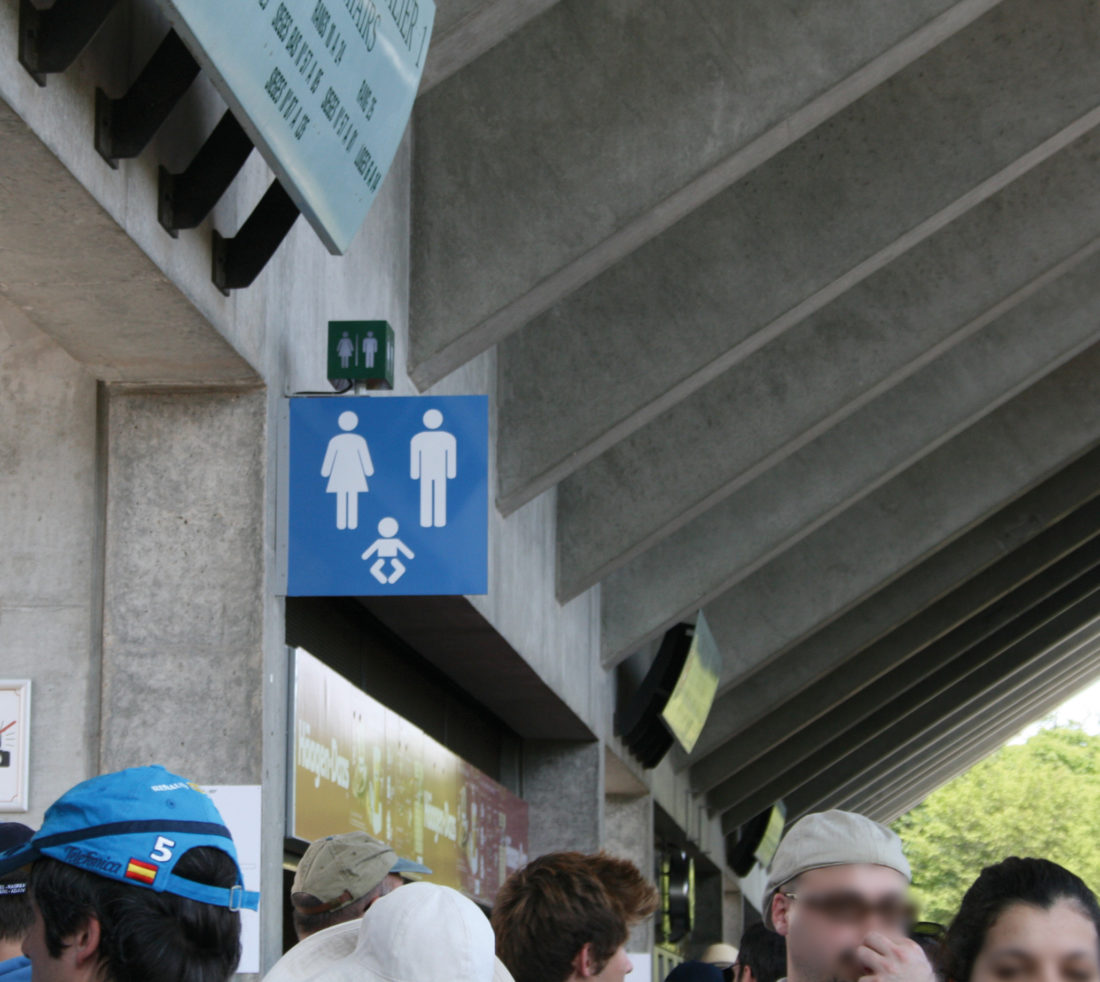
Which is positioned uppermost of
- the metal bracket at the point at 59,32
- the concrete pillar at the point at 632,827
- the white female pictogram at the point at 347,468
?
the metal bracket at the point at 59,32

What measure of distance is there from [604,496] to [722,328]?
227 centimetres

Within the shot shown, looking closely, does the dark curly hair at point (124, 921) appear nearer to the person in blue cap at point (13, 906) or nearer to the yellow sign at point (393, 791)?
the person in blue cap at point (13, 906)

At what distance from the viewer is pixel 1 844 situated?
3.12 metres

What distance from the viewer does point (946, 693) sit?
30484 millimetres

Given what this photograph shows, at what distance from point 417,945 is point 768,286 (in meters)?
7.56

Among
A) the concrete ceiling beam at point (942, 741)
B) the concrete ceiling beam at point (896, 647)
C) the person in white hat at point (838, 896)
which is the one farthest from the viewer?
the concrete ceiling beam at point (942, 741)

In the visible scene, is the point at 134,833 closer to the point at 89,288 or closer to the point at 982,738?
the point at 89,288

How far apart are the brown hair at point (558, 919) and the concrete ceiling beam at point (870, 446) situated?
977 cm

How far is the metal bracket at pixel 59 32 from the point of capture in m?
3.91

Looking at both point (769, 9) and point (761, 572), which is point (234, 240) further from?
point (761, 572)

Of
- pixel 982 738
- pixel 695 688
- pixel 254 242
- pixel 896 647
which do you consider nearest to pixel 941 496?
pixel 695 688

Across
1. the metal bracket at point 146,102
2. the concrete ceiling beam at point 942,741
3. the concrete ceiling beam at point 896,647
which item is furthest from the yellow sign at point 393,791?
the concrete ceiling beam at point 942,741

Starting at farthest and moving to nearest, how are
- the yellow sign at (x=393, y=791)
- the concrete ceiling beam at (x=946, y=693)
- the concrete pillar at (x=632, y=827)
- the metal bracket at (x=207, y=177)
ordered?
the concrete ceiling beam at (x=946, y=693) → the concrete pillar at (x=632, y=827) → the yellow sign at (x=393, y=791) → the metal bracket at (x=207, y=177)

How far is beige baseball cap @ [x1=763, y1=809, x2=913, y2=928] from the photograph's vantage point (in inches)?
104
